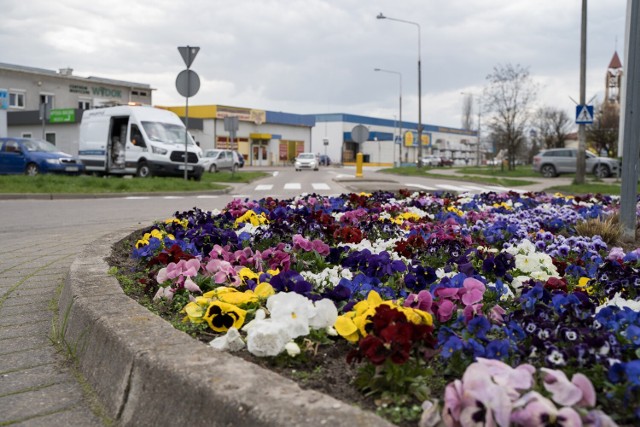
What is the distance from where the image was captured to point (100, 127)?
80.1 ft

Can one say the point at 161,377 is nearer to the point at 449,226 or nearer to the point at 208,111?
the point at 449,226

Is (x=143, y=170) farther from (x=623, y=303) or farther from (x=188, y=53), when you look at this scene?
(x=623, y=303)

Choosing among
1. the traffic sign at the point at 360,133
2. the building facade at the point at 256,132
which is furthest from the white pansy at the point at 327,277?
the building facade at the point at 256,132

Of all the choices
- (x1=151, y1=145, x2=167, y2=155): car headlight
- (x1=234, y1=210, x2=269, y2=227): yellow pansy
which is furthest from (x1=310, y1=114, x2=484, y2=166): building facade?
(x1=234, y1=210, x2=269, y2=227): yellow pansy

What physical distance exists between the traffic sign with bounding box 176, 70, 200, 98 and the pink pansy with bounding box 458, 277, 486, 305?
1496cm

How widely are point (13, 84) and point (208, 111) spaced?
2014 cm

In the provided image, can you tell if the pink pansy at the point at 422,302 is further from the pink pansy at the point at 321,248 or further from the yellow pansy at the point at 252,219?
the yellow pansy at the point at 252,219

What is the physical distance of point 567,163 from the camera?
34.7 meters

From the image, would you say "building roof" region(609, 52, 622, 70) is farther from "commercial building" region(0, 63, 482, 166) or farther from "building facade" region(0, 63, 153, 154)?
"building facade" region(0, 63, 153, 154)

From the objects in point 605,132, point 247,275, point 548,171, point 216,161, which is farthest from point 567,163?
point 247,275

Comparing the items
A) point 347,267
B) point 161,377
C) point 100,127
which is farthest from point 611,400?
point 100,127

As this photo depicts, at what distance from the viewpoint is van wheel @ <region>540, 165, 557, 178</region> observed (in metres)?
35.2

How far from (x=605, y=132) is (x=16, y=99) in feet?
159

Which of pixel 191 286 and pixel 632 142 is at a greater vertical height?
pixel 632 142
